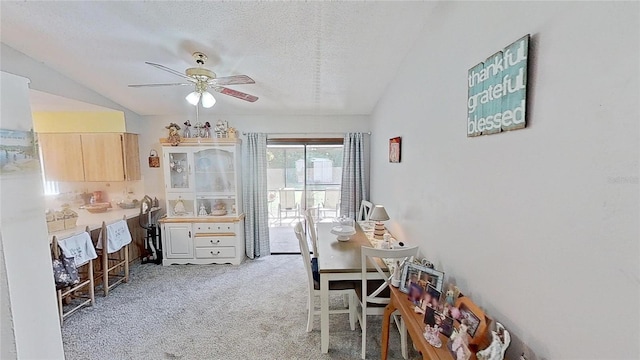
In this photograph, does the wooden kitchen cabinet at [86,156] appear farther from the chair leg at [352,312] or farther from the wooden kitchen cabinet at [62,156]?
the chair leg at [352,312]

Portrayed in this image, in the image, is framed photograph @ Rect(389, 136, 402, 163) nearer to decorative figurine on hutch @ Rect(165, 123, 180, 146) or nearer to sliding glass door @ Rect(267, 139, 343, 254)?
sliding glass door @ Rect(267, 139, 343, 254)

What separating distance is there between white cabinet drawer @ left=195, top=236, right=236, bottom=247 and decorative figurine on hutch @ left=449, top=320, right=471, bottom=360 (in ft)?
10.8

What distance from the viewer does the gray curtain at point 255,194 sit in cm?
411

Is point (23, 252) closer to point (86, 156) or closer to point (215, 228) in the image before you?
point (215, 228)

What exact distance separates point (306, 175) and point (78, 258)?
→ 2928 mm

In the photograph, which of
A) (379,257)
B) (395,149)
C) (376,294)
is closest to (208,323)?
(376,294)

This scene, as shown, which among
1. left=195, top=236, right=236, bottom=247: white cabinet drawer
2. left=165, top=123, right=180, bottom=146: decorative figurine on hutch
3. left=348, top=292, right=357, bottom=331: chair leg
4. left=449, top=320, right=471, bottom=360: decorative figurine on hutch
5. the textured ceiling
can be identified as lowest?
left=348, top=292, right=357, bottom=331: chair leg

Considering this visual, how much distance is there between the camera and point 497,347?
1.10 metres

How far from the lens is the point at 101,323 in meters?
2.56

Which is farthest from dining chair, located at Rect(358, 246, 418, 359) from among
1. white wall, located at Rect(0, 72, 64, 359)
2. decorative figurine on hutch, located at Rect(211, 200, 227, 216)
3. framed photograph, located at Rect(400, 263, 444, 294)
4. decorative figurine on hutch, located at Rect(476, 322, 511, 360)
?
decorative figurine on hutch, located at Rect(211, 200, 227, 216)

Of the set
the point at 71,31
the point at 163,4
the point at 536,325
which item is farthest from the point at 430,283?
the point at 71,31

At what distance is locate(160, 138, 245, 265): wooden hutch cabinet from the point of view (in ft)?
12.8

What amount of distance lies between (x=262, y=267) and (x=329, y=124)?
239 centimetres

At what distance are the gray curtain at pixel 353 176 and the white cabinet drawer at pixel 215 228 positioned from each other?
1709mm
